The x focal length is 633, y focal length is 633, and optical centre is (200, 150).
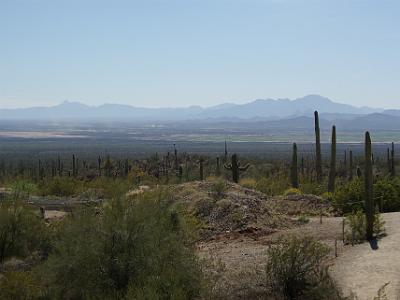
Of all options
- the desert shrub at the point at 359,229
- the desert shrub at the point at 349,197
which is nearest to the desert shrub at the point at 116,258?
the desert shrub at the point at 359,229

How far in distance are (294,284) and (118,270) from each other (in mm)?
3784

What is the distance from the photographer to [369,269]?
14.5 m

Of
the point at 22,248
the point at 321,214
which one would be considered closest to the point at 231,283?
the point at 22,248

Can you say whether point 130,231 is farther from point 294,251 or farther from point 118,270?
point 294,251

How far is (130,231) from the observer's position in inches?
511

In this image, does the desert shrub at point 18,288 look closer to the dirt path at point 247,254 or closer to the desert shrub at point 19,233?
the dirt path at point 247,254

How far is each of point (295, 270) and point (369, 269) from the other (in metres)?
2.09

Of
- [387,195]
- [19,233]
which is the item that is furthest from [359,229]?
[19,233]

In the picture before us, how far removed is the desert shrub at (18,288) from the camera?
494 inches

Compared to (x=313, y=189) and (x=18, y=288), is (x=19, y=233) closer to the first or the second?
(x=18, y=288)

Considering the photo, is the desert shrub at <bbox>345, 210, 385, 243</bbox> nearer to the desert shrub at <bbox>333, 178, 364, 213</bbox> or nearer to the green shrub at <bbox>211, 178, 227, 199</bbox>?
the desert shrub at <bbox>333, 178, 364, 213</bbox>

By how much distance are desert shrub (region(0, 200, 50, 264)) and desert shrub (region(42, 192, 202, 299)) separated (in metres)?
4.09

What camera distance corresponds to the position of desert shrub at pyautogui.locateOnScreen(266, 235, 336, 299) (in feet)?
44.0

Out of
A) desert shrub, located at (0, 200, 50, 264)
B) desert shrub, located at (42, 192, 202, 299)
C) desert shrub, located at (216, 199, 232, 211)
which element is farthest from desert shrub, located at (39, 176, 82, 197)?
desert shrub, located at (42, 192, 202, 299)
